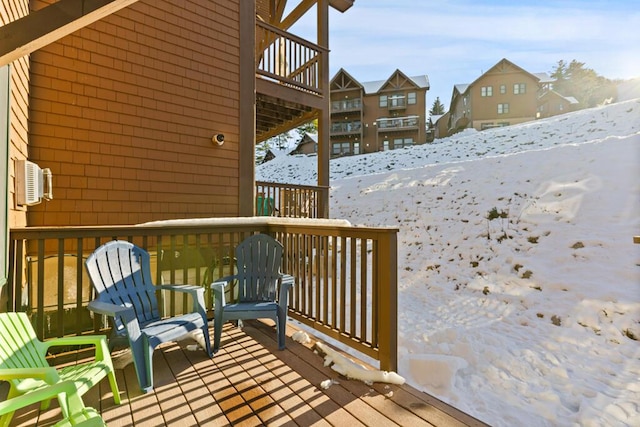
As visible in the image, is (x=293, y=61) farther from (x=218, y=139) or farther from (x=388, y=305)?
(x=388, y=305)

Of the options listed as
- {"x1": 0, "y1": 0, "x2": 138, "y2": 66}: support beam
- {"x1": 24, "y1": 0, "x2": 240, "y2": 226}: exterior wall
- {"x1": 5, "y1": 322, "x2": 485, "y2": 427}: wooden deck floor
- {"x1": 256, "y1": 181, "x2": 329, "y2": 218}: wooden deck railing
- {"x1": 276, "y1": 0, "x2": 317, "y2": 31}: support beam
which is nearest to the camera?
{"x1": 0, "y1": 0, "x2": 138, "y2": 66}: support beam

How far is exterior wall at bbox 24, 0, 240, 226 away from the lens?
3.82 m

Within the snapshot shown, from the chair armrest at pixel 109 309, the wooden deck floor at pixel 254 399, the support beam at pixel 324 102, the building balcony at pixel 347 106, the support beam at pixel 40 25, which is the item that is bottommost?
the wooden deck floor at pixel 254 399

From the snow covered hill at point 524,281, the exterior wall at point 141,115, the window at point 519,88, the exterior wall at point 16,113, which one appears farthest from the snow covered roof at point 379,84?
the exterior wall at point 16,113

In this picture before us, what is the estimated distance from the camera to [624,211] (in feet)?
21.5

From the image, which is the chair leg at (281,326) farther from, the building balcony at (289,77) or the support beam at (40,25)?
the building balcony at (289,77)

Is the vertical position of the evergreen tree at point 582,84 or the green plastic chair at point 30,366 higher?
the evergreen tree at point 582,84

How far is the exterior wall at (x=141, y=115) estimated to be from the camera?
12.5 feet

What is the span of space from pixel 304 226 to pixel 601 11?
19.5ft

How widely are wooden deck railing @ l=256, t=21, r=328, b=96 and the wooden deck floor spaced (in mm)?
5022

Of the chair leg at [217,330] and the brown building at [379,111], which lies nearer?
the chair leg at [217,330]

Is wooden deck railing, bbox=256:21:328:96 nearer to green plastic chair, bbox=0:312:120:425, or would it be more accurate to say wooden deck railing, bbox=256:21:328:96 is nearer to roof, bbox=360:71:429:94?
green plastic chair, bbox=0:312:120:425

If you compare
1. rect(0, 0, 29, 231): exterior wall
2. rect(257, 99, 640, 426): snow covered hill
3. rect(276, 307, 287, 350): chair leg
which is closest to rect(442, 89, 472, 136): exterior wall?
rect(257, 99, 640, 426): snow covered hill

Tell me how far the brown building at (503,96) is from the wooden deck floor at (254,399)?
90.8 ft
